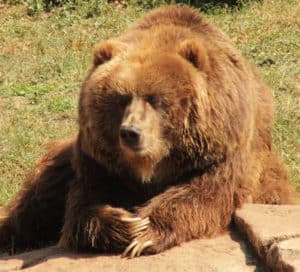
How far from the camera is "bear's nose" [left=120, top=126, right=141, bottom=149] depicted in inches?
177

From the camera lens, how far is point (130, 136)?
4555 millimetres

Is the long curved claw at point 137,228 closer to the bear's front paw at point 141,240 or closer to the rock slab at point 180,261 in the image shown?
the bear's front paw at point 141,240

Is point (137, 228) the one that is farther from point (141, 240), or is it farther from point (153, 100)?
point (153, 100)

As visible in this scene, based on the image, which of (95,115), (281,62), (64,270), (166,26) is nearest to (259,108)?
(166,26)

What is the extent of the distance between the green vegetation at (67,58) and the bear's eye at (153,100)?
2.34 meters

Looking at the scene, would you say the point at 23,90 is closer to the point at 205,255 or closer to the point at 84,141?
the point at 84,141

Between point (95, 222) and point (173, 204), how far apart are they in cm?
51

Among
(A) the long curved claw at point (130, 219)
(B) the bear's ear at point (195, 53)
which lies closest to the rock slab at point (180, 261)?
(A) the long curved claw at point (130, 219)

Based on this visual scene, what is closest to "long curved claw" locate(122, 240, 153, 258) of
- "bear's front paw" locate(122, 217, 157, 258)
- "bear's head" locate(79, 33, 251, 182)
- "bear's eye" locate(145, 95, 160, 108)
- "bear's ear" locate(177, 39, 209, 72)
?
"bear's front paw" locate(122, 217, 157, 258)

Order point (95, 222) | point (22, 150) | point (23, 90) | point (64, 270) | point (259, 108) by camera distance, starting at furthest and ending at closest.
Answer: point (23, 90)
point (22, 150)
point (259, 108)
point (95, 222)
point (64, 270)

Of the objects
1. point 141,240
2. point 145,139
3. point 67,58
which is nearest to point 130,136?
point 145,139

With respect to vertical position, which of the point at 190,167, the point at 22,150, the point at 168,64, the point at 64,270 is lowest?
the point at 22,150

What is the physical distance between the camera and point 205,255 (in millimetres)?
4582

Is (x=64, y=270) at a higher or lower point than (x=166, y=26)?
lower
